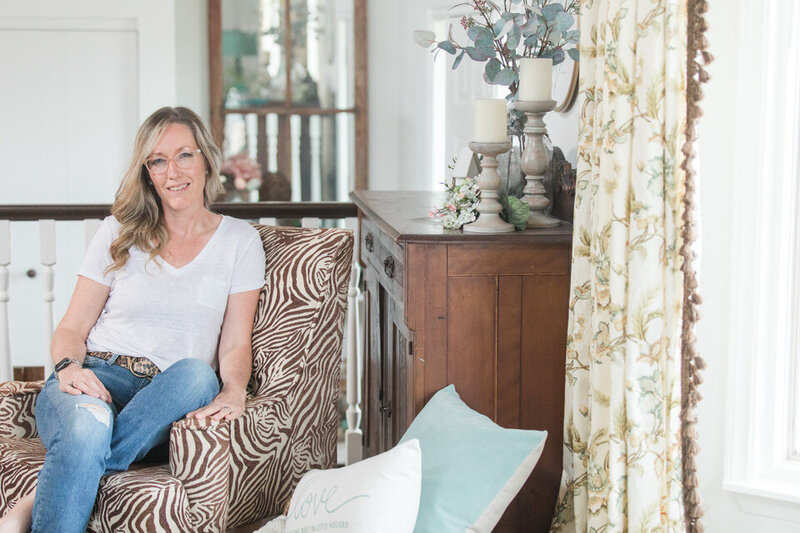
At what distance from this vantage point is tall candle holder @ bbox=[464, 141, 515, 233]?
1839 mm

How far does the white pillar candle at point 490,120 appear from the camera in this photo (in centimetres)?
184

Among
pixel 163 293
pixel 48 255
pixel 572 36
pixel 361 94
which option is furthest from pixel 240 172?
pixel 572 36

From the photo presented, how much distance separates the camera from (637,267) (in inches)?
57.2

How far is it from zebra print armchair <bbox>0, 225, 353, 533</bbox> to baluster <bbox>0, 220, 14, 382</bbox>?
2.23 feet

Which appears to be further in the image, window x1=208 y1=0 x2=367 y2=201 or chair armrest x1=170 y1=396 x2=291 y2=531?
window x1=208 y1=0 x2=367 y2=201

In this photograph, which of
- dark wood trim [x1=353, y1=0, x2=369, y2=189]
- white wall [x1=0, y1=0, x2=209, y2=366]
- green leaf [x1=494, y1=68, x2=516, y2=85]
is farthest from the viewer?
dark wood trim [x1=353, y1=0, x2=369, y2=189]

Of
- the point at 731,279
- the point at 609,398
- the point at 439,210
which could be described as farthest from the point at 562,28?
the point at 609,398

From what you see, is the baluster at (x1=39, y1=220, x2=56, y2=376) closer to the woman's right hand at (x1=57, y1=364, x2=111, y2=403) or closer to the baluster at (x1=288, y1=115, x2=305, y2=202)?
the woman's right hand at (x1=57, y1=364, x2=111, y2=403)

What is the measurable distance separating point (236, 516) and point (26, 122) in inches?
131

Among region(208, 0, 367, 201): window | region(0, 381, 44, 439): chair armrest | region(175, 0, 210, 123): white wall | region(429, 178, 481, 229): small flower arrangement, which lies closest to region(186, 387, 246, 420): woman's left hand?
region(0, 381, 44, 439): chair armrest

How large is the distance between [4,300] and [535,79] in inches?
73.0

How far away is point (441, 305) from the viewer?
1805 millimetres

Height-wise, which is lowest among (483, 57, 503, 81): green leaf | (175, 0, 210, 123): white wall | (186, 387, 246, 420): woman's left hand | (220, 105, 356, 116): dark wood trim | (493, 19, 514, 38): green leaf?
(186, 387, 246, 420): woman's left hand

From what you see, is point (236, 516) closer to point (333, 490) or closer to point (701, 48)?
point (333, 490)
